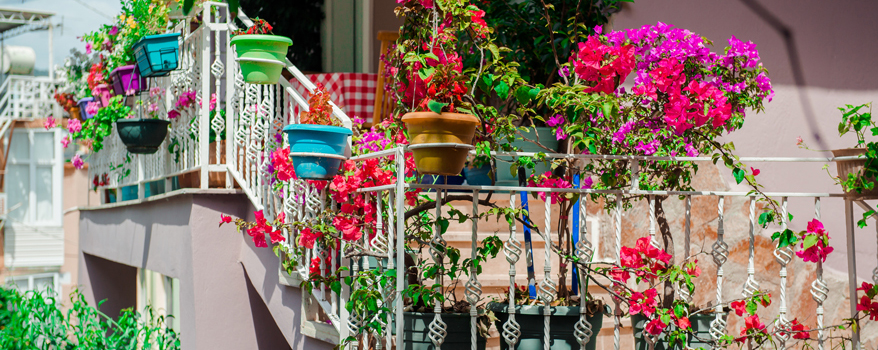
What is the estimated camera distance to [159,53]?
420 centimetres

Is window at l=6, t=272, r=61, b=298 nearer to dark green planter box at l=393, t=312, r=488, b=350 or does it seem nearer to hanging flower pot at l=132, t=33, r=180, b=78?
hanging flower pot at l=132, t=33, r=180, b=78

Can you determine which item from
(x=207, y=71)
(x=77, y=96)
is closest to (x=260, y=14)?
(x=77, y=96)

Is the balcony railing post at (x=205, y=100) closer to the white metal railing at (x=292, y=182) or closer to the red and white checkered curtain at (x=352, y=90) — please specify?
the white metal railing at (x=292, y=182)

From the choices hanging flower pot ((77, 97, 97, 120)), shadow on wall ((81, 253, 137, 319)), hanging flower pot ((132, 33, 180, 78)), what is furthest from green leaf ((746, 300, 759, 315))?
shadow on wall ((81, 253, 137, 319))

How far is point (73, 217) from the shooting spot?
14.8 meters

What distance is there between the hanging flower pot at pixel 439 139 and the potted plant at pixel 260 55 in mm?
1102

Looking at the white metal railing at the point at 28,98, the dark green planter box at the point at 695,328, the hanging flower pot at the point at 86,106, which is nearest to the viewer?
the dark green planter box at the point at 695,328

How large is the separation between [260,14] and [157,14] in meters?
2.75

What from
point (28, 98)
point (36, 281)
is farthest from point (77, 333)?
point (36, 281)

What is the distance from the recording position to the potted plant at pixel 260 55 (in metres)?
3.08

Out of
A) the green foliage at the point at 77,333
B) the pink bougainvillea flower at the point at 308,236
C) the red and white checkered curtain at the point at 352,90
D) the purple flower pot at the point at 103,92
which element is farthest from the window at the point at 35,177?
the pink bougainvillea flower at the point at 308,236

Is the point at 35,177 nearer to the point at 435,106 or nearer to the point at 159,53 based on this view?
the point at 159,53

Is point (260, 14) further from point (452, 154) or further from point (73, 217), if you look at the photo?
point (73, 217)

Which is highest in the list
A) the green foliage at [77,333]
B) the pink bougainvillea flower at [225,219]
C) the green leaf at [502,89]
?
the green leaf at [502,89]
